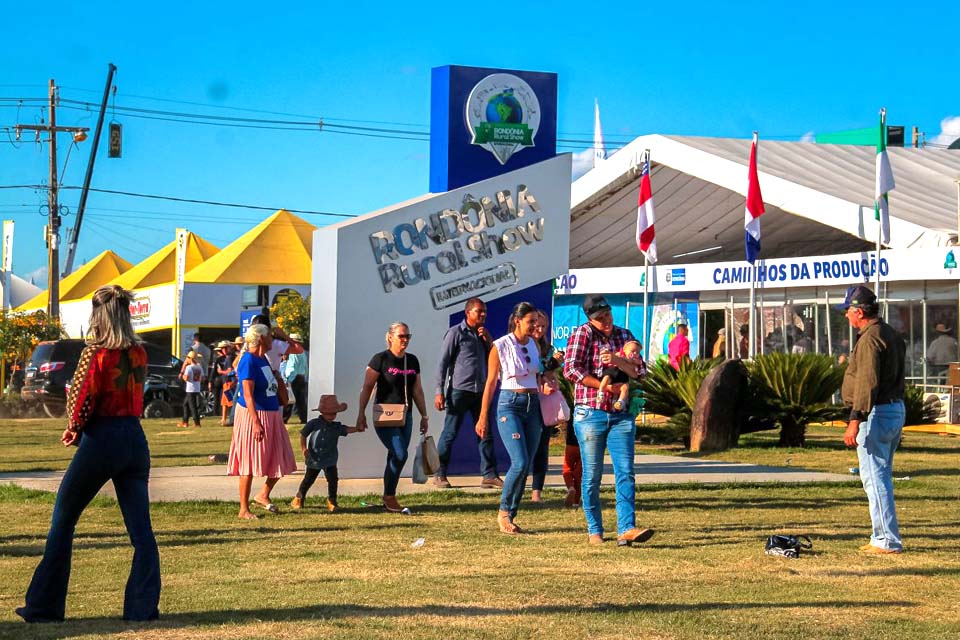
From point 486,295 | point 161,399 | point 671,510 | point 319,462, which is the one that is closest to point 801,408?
point 486,295

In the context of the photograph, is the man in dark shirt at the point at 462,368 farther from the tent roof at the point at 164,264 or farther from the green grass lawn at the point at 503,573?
the tent roof at the point at 164,264

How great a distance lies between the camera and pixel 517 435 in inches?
384

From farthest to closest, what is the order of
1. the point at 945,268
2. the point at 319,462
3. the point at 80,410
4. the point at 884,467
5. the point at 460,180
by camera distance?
the point at 945,268, the point at 460,180, the point at 319,462, the point at 884,467, the point at 80,410

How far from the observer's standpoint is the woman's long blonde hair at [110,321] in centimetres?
634

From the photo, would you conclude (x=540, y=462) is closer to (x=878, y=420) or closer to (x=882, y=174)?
(x=878, y=420)

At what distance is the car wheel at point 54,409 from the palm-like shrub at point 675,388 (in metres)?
15.3

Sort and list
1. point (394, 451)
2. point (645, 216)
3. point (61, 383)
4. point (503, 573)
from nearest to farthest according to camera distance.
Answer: point (503, 573)
point (394, 451)
point (645, 216)
point (61, 383)

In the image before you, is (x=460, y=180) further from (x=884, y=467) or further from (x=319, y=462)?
(x=884, y=467)

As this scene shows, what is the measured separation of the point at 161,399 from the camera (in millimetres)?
29641

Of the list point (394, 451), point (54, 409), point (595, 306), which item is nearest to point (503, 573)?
point (595, 306)

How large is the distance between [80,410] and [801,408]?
544 inches

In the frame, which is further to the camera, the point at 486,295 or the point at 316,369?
the point at 486,295

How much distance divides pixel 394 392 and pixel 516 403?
1.74 metres

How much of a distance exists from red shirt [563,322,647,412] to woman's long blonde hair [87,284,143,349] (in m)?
3.34
